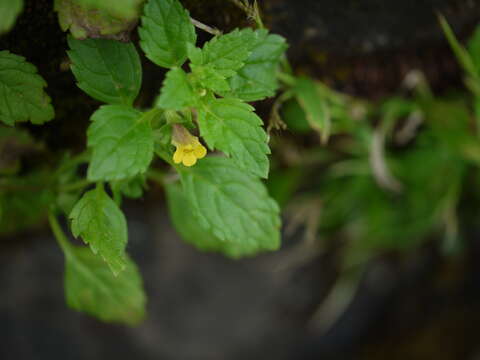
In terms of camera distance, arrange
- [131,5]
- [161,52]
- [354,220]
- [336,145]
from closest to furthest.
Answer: [131,5]
[161,52]
[336,145]
[354,220]

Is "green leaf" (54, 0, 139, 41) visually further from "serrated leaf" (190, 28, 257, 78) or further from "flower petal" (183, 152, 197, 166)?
"flower petal" (183, 152, 197, 166)

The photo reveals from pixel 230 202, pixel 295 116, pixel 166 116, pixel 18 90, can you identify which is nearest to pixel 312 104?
pixel 295 116

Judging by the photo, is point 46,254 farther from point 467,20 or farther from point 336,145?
point 467,20

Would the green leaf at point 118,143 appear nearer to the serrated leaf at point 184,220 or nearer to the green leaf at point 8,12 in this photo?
the green leaf at point 8,12

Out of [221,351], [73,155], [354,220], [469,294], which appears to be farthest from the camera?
[469,294]

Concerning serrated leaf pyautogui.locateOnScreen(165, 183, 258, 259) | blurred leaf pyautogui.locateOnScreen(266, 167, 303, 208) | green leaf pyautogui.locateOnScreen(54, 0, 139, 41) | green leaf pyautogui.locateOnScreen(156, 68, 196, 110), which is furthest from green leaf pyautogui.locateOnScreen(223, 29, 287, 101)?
blurred leaf pyautogui.locateOnScreen(266, 167, 303, 208)

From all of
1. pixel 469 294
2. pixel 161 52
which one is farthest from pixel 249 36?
pixel 469 294

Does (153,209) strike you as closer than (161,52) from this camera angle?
No
